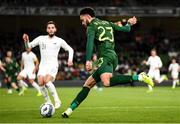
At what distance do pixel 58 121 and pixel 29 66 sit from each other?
14105 mm

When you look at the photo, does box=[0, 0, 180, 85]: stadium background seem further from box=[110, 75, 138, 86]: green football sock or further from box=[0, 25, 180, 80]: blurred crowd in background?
box=[110, 75, 138, 86]: green football sock

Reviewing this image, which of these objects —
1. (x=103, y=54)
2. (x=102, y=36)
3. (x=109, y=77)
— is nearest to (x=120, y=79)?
(x=109, y=77)

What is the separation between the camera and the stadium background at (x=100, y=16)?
40.2 metres

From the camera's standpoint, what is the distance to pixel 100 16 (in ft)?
143

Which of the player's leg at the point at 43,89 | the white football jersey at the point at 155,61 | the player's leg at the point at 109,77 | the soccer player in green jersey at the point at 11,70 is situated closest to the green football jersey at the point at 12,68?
the soccer player in green jersey at the point at 11,70

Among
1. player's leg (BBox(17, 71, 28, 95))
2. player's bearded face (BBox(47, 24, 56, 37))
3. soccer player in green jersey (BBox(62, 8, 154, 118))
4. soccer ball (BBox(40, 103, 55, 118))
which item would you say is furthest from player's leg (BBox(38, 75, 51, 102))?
player's leg (BBox(17, 71, 28, 95))

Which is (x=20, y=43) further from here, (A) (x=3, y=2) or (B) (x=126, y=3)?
(B) (x=126, y=3)

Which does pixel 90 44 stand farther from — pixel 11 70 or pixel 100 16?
pixel 100 16

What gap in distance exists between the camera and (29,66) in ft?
84.3

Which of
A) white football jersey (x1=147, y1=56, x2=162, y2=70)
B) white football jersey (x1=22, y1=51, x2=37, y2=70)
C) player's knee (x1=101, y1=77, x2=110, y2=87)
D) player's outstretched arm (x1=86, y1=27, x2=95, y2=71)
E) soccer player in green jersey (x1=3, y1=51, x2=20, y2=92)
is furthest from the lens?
white football jersey (x1=147, y1=56, x2=162, y2=70)

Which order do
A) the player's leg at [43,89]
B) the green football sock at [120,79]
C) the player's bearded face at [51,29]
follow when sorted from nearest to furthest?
the green football sock at [120,79], the player's bearded face at [51,29], the player's leg at [43,89]

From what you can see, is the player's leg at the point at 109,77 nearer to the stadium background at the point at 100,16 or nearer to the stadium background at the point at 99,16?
the stadium background at the point at 99,16

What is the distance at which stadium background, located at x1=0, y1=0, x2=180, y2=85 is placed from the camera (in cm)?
4016

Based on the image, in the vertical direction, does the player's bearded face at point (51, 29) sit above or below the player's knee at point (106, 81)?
above
